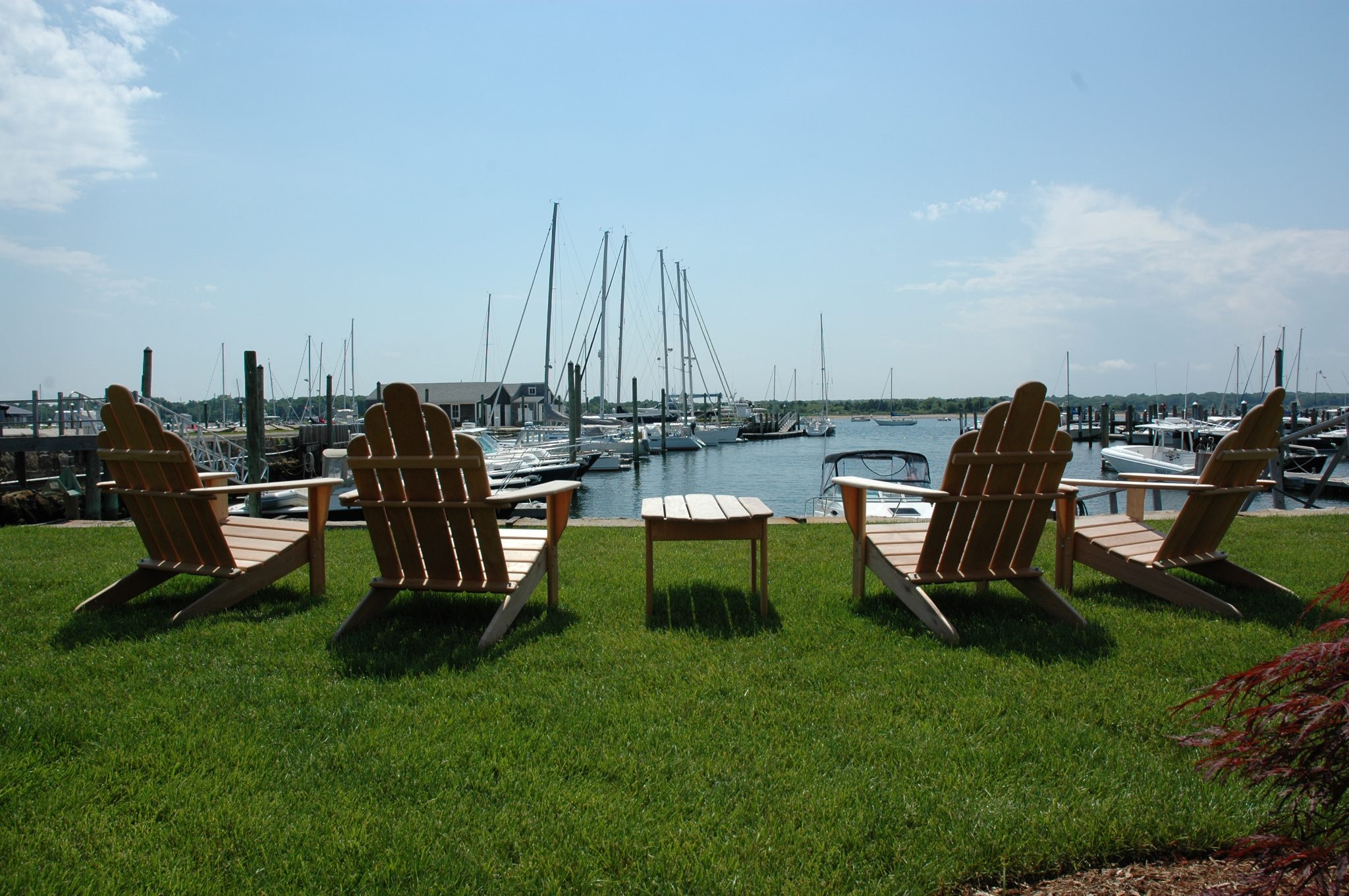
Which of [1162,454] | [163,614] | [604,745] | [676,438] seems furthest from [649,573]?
[676,438]

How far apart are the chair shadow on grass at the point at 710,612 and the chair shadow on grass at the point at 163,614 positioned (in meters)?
2.10

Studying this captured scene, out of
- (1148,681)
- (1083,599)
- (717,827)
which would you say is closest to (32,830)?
(717,827)

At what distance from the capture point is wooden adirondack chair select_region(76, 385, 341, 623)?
4.57 metres

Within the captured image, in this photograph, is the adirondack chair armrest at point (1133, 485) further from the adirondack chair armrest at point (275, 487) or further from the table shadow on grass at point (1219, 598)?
the adirondack chair armrest at point (275, 487)

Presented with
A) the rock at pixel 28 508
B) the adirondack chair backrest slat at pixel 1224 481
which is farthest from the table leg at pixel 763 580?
the rock at pixel 28 508

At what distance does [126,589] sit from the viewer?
16.1ft

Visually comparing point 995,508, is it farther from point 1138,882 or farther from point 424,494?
point 424,494

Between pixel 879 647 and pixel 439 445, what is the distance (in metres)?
2.40

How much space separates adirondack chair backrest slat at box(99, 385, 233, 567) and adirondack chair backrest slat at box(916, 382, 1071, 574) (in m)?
3.98

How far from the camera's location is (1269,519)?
26.4 ft

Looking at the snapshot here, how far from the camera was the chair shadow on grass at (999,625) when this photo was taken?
13.2 ft

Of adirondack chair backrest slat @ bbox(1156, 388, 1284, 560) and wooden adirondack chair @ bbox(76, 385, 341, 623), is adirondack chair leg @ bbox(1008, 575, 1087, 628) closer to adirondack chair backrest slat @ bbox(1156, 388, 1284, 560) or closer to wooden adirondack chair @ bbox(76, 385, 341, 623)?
adirondack chair backrest slat @ bbox(1156, 388, 1284, 560)

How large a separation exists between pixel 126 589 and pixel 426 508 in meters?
2.18

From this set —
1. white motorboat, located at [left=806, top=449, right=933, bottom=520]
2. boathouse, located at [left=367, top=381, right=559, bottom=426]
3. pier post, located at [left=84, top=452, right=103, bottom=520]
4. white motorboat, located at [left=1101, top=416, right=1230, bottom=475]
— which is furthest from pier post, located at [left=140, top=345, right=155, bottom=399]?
boathouse, located at [left=367, top=381, right=559, bottom=426]
